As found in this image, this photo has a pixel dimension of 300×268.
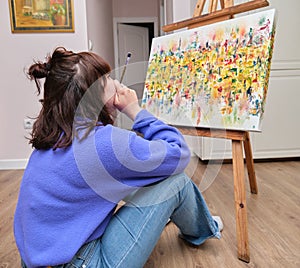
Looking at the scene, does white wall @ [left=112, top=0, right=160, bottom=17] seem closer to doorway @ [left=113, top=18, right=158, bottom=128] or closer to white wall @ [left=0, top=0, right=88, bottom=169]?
doorway @ [left=113, top=18, right=158, bottom=128]

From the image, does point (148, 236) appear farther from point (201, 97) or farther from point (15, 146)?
point (15, 146)

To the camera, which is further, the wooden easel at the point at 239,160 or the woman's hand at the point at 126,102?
the wooden easel at the point at 239,160

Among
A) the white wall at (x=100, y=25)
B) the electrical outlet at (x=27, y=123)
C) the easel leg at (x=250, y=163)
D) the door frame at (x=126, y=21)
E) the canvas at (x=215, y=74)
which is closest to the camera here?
the canvas at (x=215, y=74)

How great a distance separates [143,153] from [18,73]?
2256 mm

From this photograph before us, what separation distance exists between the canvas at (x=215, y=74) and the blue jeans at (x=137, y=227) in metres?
0.40

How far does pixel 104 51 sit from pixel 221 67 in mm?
2781

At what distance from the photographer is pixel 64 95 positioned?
0.80 metres

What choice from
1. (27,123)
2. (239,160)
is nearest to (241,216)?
(239,160)

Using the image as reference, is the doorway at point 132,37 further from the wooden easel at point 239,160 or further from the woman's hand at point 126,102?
the woman's hand at point 126,102

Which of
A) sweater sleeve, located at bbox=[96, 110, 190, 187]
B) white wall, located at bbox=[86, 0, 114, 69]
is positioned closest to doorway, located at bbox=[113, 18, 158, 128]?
white wall, located at bbox=[86, 0, 114, 69]

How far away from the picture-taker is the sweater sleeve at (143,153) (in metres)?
0.77

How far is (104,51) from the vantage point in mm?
3854

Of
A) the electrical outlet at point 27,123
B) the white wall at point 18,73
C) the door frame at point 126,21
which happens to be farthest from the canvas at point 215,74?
the door frame at point 126,21

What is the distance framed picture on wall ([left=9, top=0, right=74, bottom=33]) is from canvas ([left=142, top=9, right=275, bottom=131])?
1293mm
